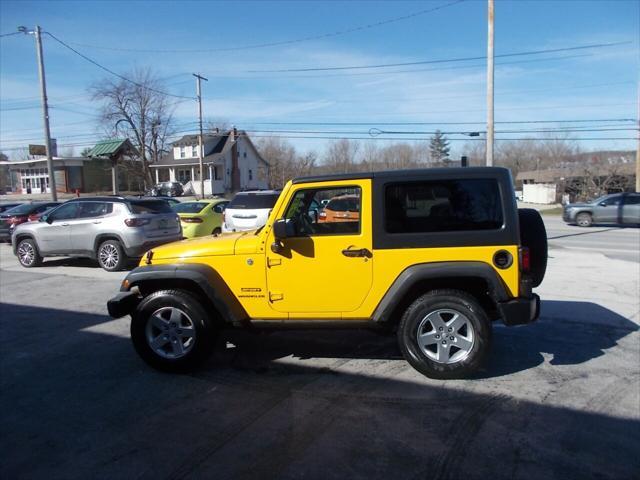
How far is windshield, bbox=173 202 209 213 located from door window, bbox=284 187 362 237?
11.2 meters

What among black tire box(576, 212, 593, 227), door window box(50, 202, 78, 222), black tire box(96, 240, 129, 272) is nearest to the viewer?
black tire box(96, 240, 129, 272)

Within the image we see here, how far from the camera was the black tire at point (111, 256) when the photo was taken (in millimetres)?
10766

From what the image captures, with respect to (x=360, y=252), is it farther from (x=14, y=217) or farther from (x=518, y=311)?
(x=14, y=217)

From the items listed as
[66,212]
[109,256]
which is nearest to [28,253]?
[66,212]

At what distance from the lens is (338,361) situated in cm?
503

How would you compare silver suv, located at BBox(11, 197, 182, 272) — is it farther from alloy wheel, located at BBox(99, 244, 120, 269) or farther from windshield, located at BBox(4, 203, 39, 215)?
windshield, located at BBox(4, 203, 39, 215)

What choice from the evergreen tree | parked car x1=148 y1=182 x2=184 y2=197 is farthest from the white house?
the evergreen tree

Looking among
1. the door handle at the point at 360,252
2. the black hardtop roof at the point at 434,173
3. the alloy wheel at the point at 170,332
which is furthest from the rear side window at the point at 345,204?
the alloy wheel at the point at 170,332

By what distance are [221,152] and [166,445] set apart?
57136 millimetres

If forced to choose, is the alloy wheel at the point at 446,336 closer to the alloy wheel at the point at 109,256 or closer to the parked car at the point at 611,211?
the alloy wheel at the point at 109,256

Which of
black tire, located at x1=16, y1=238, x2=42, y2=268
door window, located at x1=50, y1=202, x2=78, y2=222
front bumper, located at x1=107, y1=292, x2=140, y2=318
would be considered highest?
door window, located at x1=50, y1=202, x2=78, y2=222

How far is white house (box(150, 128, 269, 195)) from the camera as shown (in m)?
56.9

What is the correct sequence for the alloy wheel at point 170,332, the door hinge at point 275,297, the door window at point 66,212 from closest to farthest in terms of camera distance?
the door hinge at point 275,297 < the alloy wheel at point 170,332 < the door window at point 66,212

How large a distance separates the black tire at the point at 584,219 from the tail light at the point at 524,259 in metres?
21.6
